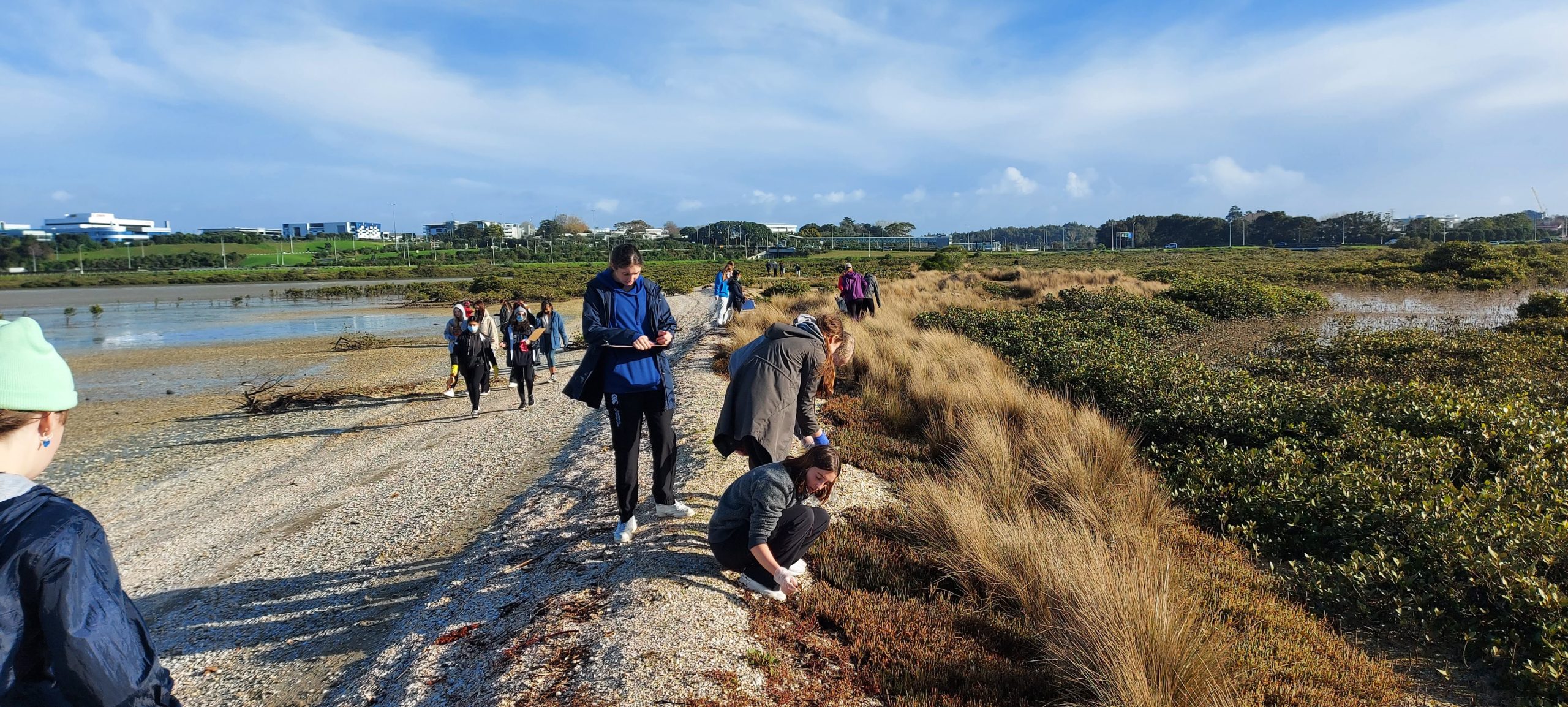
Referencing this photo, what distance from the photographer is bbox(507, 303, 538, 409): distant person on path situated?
11844 mm

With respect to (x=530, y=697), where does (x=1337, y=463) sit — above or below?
above

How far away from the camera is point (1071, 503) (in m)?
5.37

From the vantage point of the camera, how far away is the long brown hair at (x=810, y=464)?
4.02 metres

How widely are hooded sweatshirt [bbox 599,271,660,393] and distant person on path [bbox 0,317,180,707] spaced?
297 cm

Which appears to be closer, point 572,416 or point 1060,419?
point 1060,419

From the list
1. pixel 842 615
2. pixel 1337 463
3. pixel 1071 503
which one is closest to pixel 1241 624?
pixel 1071 503

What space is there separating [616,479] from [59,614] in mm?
4139

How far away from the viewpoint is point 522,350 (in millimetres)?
11883

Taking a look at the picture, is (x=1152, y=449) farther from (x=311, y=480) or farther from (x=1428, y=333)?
(x=311, y=480)

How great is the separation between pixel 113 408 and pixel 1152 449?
18.1 metres

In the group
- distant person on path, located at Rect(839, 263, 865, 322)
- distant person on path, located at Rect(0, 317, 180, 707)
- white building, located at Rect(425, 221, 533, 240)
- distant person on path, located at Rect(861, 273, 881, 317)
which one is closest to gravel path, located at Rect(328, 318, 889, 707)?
distant person on path, located at Rect(0, 317, 180, 707)

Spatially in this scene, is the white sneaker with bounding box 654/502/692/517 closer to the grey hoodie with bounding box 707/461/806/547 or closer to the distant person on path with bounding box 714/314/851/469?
the distant person on path with bounding box 714/314/851/469

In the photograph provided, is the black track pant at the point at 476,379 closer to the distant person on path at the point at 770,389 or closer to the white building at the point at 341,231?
the distant person on path at the point at 770,389

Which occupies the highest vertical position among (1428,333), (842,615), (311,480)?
(1428,333)
